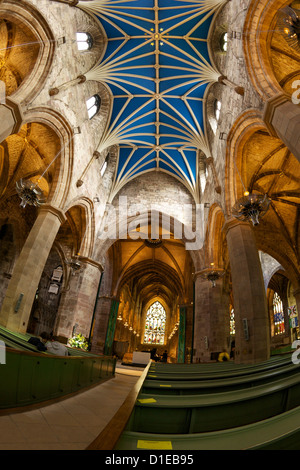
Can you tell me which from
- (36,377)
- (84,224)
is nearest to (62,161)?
(84,224)

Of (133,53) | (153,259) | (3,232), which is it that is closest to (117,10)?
(133,53)

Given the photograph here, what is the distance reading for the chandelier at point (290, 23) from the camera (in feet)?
18.6

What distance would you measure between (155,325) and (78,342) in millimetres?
29061

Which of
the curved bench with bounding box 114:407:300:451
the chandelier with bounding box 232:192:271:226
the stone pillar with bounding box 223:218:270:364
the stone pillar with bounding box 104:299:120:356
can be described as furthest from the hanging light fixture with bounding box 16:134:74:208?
the stone pillar with bounding box 104:299:120:356

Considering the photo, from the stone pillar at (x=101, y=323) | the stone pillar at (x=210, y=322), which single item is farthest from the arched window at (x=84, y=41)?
the stone pillar at (x=101, y=323)

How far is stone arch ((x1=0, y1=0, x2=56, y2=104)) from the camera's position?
8641 mm

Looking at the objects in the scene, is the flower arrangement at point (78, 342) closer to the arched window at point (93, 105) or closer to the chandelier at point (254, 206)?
the chandelier at point (254, 206)

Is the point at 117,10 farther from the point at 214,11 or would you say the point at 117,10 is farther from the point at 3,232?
the point at 3,232

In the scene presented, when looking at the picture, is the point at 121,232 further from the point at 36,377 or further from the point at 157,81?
the point at 36,377

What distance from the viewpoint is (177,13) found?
12.0 metres

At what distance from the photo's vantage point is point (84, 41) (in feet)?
41.2

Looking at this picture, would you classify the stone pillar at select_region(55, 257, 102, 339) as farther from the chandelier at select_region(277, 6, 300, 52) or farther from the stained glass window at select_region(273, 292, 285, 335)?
the stained glass window at select_region(273, 292, 285, 335)

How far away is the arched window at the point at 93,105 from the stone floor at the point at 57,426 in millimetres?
14589

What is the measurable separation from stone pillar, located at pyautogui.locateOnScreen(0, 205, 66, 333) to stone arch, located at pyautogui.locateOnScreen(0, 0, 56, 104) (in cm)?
466
